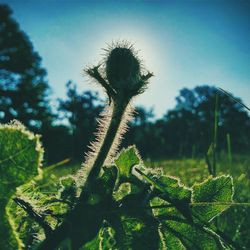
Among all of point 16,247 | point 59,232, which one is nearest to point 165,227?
point 59,232

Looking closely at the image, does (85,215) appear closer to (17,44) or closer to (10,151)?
(10,151)

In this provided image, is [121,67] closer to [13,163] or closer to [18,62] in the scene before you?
[13,163]

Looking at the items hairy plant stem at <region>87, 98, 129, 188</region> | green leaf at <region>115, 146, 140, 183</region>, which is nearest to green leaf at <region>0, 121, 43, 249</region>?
hairy plant stem at <region>87, 98, 129, 188</region>

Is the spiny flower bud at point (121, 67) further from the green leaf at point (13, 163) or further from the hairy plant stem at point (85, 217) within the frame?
the green leaf at point (13, 163)

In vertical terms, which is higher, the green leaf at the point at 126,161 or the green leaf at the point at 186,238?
the green leaf at the point at 126,161

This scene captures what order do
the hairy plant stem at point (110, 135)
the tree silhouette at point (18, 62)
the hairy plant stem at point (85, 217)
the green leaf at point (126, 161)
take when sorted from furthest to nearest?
the tree silhouette at point (18, 62) < the green leaf at point (126, 161) < the hairy plant stem at point (110, 135) < the hairy plant stem at point (85, 217)

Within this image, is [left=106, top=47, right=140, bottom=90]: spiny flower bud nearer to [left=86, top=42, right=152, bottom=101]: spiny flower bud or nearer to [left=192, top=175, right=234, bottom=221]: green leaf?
[left=86, top=42, right=152, bottom=101]: spiny flower bud

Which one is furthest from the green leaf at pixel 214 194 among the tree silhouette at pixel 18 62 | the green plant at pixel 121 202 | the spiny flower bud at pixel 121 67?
the tree silhouette at pixel 18 62

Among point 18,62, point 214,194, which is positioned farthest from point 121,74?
point 18,62
